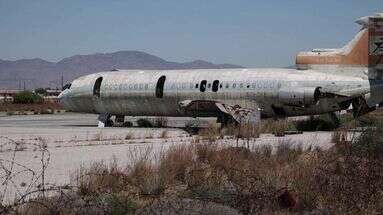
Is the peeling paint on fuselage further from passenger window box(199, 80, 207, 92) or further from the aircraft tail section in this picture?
the aircraft tail section

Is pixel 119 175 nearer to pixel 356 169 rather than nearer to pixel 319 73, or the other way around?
pixel 356 169

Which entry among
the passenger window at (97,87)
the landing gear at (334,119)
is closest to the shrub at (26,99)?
the passenger window at (97,87)

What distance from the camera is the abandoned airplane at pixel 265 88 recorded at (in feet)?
98.0

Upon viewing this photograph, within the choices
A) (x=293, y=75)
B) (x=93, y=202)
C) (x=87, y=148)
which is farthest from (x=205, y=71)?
(x=93, y=202)

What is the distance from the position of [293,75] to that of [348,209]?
2377cm

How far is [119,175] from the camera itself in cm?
1123

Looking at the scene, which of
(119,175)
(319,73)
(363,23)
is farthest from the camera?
(319,73)

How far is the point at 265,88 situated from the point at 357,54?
5074 mm

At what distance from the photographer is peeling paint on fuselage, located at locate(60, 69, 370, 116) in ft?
102

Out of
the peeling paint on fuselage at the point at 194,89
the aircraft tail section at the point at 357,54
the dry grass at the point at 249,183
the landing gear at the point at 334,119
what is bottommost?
the landing gear at the point at 334,119

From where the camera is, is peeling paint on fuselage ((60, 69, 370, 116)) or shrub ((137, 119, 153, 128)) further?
shrub ((137, 119, 153, 128))

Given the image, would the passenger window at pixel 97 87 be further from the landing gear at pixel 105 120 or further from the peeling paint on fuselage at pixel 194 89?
the landing gear at pixel 105 120

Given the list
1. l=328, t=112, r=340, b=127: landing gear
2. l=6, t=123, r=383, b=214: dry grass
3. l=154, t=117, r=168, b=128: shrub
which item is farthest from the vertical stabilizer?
l=154, t=117, r=168, b=128: shrub

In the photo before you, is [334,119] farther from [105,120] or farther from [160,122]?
[105,120]
